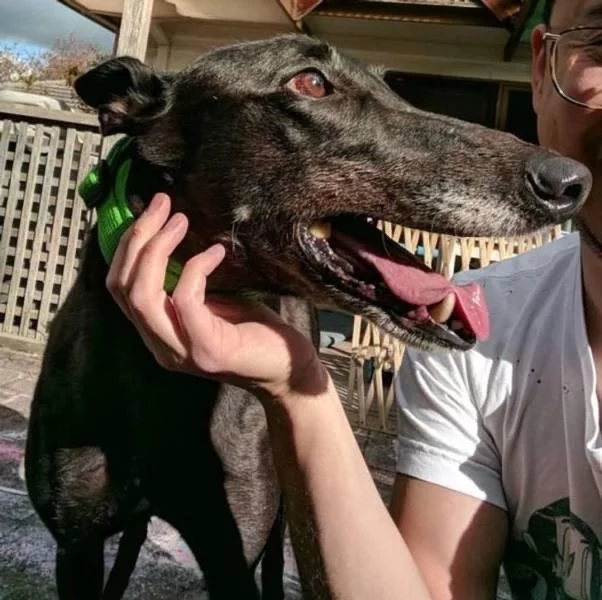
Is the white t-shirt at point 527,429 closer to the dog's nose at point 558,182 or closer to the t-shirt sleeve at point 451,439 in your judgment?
the t-shirt sleeve at point 451,439

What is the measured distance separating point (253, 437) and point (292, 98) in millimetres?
994

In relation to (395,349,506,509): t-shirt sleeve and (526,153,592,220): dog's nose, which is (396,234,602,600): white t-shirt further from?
(526,153,592,220): dog's nose

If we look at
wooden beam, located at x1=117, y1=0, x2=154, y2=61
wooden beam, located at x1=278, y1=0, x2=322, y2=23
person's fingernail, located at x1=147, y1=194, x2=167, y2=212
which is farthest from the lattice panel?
person's fingernail, located at x1=147, y1=194, x2=167, y2=212

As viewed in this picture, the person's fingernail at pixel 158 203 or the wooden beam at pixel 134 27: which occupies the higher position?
the wooden beam at pixel 134 27

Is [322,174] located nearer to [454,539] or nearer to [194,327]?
[194,327]

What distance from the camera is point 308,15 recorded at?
759 cm

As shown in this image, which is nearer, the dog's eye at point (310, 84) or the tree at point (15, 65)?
the dog's eye at point (310, 84)

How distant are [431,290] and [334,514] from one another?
0.52 meters

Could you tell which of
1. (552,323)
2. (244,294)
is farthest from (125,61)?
(552,323)

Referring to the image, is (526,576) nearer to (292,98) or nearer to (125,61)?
(292,98)

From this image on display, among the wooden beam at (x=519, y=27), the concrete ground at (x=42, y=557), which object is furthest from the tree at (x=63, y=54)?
the concrete ground at (x=42, y=557)

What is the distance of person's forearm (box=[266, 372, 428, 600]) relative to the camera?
5.15 feet

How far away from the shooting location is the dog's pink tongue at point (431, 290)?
1662 mm

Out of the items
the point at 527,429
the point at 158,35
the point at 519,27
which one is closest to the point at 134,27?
the point at 158,35
